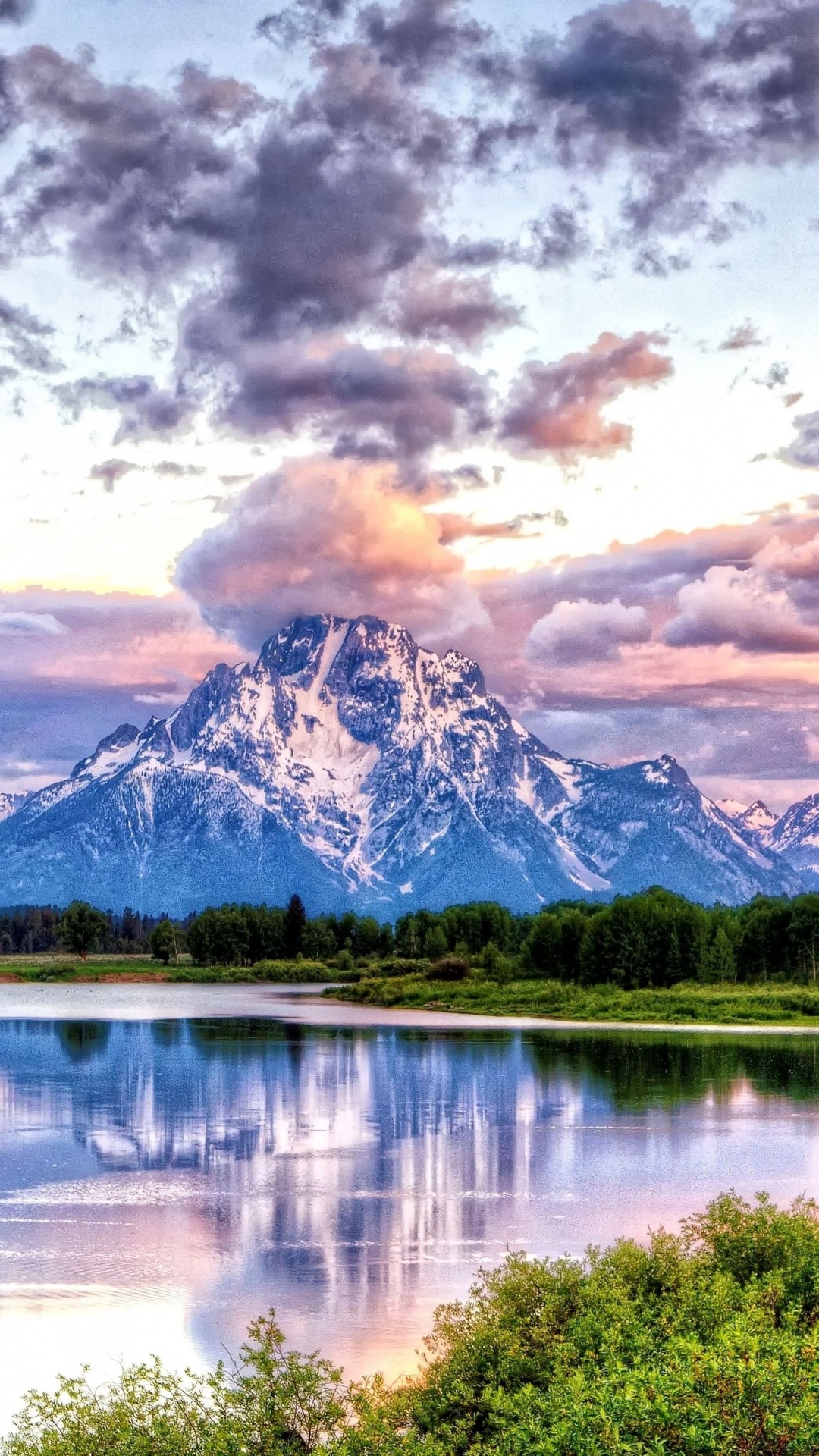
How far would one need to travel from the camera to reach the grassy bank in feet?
367

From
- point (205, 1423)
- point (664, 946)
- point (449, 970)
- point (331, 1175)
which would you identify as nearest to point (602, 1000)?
point (664, 946)

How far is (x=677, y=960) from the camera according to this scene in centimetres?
13762

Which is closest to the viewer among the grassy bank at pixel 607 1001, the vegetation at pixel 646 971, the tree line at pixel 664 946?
the grassy bank at pixel 607 1001

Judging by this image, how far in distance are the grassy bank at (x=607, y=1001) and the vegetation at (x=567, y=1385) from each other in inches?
3552

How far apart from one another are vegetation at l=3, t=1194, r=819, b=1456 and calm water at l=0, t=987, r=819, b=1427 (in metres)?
4.82

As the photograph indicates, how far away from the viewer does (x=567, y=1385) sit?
14.2 m

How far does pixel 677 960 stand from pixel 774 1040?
152ft

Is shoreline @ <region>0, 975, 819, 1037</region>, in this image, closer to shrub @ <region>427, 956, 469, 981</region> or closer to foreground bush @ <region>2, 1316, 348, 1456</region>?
shrub @ <region>427, 956, 469, 981</region>

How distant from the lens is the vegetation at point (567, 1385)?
1278 centimetres

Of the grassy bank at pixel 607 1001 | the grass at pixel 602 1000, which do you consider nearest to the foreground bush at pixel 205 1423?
the grass at pixel 602 1000

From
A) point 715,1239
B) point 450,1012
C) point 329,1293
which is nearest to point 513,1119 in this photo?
point 329,1293

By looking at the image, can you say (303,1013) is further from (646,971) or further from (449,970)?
(646,971)

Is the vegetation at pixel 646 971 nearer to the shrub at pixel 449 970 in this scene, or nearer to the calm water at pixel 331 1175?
the shrub at pixel 449 970

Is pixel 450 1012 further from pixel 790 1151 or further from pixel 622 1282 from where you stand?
pixel 622 1282
